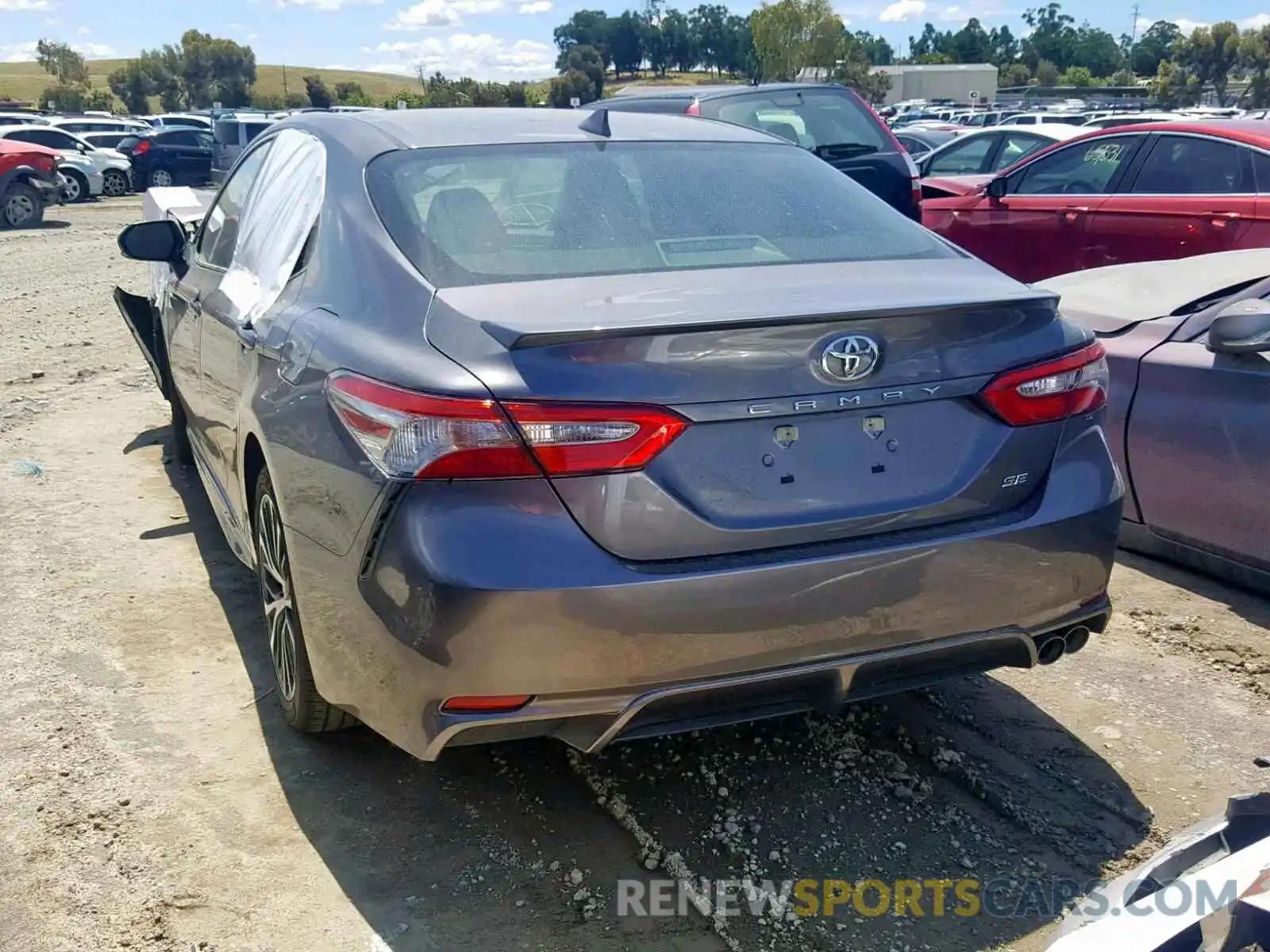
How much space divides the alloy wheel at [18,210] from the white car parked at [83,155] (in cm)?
447

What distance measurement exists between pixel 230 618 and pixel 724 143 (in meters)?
2.32

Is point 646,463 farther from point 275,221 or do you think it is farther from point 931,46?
point 931,46

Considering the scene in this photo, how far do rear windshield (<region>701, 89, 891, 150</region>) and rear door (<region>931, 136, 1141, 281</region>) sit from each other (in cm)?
91

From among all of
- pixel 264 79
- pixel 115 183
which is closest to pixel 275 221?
pixel 115 183

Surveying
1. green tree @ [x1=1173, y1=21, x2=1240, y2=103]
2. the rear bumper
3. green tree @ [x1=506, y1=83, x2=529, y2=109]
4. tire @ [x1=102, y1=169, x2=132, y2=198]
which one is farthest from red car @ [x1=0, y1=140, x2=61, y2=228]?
green tree @ [x1=1173, y1=21, x2=1240, y2=103]

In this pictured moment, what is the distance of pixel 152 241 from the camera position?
4949 millimetres

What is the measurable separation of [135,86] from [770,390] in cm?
10481

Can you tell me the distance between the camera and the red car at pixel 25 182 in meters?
20.8

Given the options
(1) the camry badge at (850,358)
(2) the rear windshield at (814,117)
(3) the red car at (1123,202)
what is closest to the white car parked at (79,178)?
(2) the rear windshield at (814,117)

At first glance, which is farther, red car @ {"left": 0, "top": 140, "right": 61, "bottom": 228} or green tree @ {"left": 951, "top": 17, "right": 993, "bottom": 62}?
green tree @ {"left": 951, "top": 17, "right": 993, "bottom": 62}

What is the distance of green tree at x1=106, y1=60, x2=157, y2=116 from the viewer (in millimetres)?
94250

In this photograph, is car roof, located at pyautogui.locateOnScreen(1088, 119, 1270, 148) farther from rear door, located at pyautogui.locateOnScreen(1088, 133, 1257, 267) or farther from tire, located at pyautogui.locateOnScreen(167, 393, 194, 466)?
tire, located at pyautogui.locateOnScreen(167, 393, 194, 466)

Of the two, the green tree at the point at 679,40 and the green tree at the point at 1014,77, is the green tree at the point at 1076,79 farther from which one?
the green tree at the point at 679,40

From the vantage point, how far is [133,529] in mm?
5453
